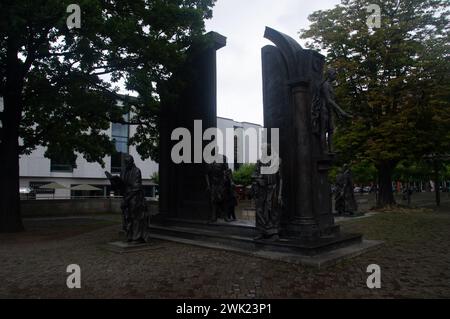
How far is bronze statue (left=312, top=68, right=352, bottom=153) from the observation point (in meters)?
9.87

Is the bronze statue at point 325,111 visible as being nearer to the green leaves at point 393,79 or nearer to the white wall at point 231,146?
the green leaves at point 393,79

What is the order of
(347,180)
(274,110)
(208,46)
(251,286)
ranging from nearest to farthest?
(251,286) → (274,110) → (208,46) → (347,180)

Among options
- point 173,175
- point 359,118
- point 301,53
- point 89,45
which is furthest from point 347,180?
point 89,45

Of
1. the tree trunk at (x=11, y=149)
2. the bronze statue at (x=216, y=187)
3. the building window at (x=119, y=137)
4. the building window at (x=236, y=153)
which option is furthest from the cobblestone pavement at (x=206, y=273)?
the building window at (x=236, y=153)

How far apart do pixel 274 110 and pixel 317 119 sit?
134 cm

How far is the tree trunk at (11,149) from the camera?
14373mm

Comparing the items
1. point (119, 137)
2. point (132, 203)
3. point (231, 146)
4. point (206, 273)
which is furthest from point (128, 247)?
point (231, 146)

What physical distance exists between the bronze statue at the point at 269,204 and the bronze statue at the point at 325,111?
1.54 meters

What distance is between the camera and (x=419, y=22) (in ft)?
75.4

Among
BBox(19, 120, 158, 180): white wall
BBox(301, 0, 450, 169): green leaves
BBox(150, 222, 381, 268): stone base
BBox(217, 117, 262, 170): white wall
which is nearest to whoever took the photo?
BBox(150, 222, 381, 268): stone base

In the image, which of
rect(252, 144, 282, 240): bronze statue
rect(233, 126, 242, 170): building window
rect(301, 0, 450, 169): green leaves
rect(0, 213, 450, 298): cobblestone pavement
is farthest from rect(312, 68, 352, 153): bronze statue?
rect(233, 126, 242, 170): building window

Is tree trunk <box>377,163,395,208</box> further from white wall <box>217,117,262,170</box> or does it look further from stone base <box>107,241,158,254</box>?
white wall <box>217,117,262,170</box>

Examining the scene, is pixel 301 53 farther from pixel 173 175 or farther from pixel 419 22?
pixel 419 22

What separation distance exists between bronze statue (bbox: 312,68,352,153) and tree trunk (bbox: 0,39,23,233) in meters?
11.6
